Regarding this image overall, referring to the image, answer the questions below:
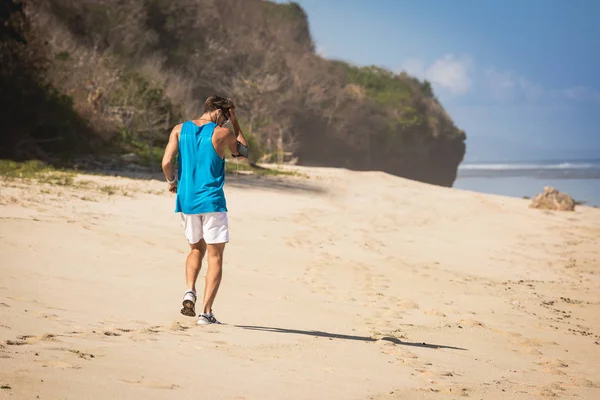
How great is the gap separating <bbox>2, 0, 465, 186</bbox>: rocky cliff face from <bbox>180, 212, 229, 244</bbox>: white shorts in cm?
1441

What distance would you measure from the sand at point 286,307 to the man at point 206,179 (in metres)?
0.42

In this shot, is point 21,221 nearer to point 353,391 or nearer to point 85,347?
point 85,347

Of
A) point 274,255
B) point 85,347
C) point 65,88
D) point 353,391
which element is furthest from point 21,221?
point 65,88

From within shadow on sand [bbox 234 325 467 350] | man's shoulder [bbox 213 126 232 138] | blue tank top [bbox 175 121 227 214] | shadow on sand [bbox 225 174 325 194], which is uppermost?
man's shoulder [bbox 213 126 232 138]

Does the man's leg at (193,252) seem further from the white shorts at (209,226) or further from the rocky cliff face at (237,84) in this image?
the rocky cliff face at (237,84)

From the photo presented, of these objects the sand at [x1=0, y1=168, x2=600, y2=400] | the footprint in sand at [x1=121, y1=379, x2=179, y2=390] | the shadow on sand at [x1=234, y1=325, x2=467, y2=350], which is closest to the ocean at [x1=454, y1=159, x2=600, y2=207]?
the sand at [x1=0, y1=168, x2=600, y2=400]

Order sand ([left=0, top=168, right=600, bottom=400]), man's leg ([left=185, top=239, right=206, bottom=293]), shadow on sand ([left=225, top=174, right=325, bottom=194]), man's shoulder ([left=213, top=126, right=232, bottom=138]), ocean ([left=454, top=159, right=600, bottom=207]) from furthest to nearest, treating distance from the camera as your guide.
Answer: ocean ([left=454, top=159, right=600, bottom=207]) < shadow on sand ([left=225, top=174, right=325, bottom=194]) < man's leg ([left=185, top=239, right=206, bottom=293]) < man's shoulder ([left=213, top=126, right=232, bottom=138]) < sand ([left=0, top=168, right=600, bottom=400])

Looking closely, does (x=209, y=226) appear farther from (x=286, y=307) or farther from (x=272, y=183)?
(x=272, y=183)

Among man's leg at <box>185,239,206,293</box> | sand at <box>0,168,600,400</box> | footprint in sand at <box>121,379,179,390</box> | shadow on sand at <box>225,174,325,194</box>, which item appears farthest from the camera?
shadow on sand at <box>225,174,325,194</box>

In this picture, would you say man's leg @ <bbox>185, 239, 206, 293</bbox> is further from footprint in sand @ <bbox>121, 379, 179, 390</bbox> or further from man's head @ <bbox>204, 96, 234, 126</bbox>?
footprint in sand @ <bbox>121, 379, 179, 390</bbox>

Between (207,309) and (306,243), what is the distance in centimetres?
623

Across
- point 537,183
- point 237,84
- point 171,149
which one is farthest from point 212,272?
point 537,183

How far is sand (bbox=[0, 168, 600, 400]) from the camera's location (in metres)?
4.47

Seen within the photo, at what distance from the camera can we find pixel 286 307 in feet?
24.3
